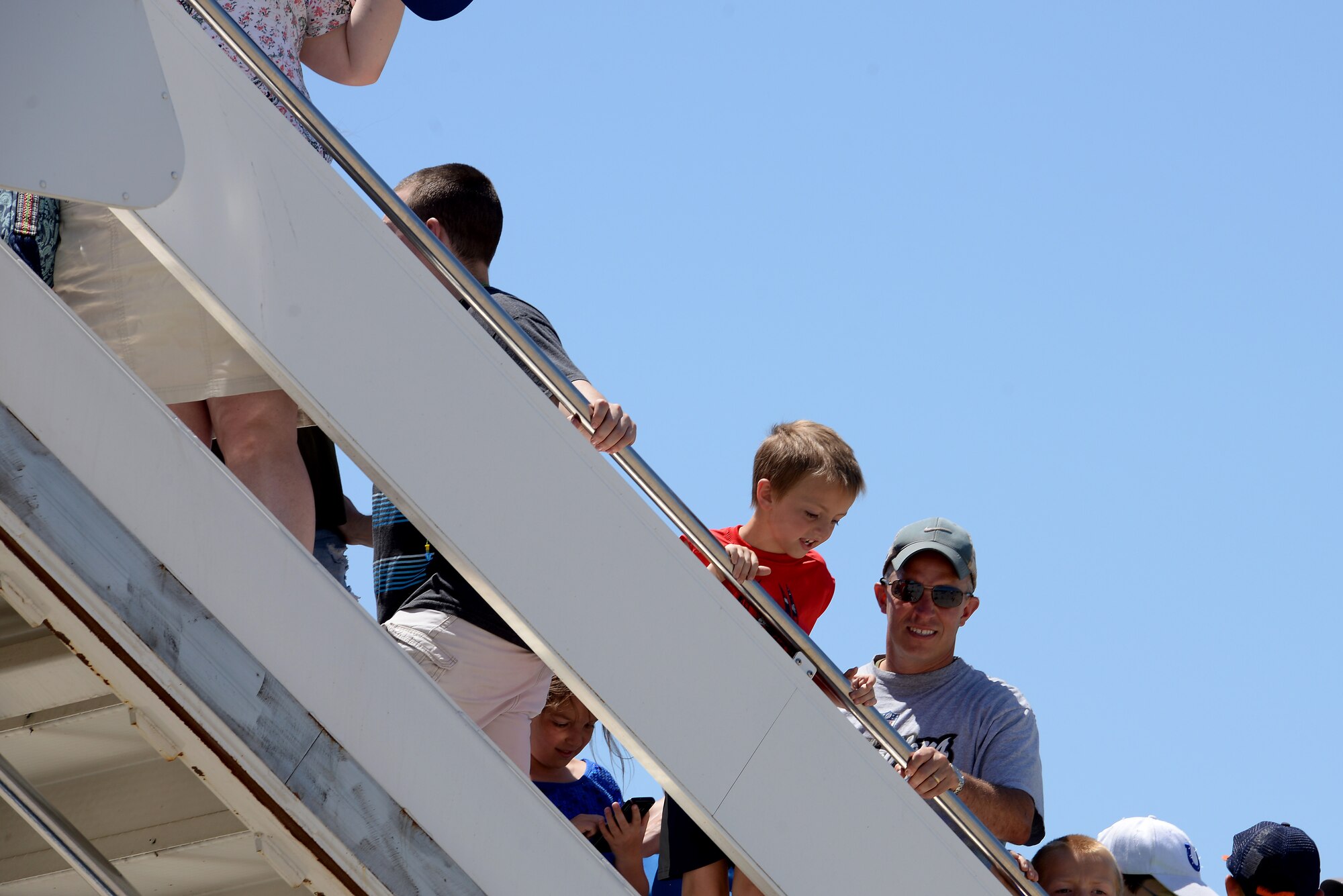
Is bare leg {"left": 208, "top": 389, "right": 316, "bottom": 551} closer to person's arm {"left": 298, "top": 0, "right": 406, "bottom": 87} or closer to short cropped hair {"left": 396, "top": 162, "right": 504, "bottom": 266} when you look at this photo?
short cropped hair {"left": 396, "top": 162, "right": 504, "bottom": 266}

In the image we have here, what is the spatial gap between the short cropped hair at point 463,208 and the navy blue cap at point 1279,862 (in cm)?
302

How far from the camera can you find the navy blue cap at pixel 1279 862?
4.53 metres

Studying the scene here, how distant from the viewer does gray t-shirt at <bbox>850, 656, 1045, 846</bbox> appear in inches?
160

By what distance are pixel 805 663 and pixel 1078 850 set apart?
144cm

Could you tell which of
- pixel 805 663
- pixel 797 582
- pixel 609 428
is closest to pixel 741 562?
pixel 805 663

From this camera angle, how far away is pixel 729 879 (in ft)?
12.7

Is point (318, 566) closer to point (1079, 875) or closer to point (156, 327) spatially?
point (156, 327)

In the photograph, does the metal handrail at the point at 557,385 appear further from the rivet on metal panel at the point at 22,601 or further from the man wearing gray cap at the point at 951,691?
the rivet on metal panel at the point at 22,601

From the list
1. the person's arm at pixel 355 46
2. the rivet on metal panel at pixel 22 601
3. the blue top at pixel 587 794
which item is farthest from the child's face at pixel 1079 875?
the person's arm at pixel 355 46

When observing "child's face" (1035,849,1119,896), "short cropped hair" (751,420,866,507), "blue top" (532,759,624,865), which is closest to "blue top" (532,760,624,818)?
"blue top" (532,759,624,865)

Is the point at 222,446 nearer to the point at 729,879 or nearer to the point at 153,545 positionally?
the point at 153,545

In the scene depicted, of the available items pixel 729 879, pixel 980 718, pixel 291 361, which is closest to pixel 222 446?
pixel 291 361

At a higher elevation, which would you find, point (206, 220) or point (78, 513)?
point (206, 220)

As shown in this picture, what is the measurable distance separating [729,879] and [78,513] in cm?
206
